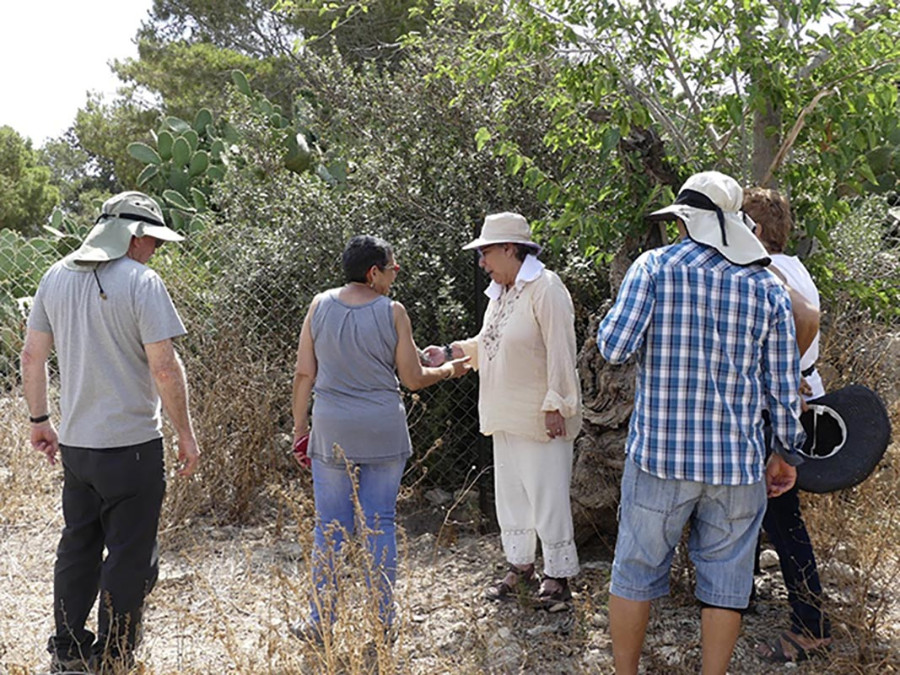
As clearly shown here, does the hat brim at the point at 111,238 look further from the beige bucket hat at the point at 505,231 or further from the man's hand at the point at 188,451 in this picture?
the beige bucket hat at the point at 505,231

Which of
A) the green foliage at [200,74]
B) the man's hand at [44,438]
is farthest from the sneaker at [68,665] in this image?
the green foliage at [200,74]

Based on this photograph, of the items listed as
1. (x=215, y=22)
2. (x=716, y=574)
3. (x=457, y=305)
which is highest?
(x=215, y=22)

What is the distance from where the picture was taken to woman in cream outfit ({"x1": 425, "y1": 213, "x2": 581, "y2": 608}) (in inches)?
159

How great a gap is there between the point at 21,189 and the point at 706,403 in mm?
20541

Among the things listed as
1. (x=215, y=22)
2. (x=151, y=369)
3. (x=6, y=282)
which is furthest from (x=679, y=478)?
(x=215, y=22)

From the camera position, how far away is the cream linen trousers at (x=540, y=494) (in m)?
4.12

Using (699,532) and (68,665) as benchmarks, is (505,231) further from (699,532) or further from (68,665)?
(68,665)

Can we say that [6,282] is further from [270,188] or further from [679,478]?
Result: [679,478]

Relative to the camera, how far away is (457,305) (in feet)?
18.2

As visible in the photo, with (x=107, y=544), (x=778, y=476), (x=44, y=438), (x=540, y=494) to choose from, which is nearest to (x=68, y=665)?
(x=107, y=544)

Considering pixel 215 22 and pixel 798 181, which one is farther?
pixel 215 22

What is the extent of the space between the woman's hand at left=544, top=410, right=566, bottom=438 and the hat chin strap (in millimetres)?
1230

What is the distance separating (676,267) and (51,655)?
9.49 ft

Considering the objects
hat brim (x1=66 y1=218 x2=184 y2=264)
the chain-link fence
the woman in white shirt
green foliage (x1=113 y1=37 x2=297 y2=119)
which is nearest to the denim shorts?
the woman in white shirt
